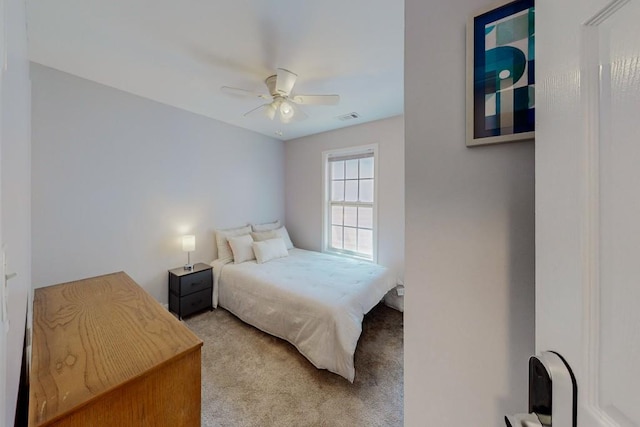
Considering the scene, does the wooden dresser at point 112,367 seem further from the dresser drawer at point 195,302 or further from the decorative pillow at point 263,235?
the decorative pillow at point 263,235

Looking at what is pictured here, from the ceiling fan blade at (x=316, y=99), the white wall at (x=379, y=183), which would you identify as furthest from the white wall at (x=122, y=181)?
the ceiling fan blade at (x=316, y=99)

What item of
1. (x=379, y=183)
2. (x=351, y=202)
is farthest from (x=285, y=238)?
(x=379, y=183)

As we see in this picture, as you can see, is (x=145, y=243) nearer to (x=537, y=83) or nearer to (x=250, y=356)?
(x=250, y=356)

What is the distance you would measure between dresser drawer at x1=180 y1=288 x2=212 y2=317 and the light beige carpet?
32cm

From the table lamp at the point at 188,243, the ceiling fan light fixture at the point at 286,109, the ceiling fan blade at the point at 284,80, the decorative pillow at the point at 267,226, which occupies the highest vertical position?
the ceiling fan blade at the point at 284,80

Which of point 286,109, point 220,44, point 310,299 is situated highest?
point 220,44

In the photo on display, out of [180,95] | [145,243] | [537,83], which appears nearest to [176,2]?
[180,95]

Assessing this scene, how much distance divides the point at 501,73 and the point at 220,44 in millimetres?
1755

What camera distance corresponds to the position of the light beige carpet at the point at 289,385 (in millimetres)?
1506

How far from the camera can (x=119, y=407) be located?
0.68 m

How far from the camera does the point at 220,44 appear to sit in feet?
5.39

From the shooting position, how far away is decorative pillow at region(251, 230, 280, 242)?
3464 mm

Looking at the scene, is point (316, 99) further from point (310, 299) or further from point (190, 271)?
point (190, 271)

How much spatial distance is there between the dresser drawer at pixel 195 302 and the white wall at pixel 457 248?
101 inches
